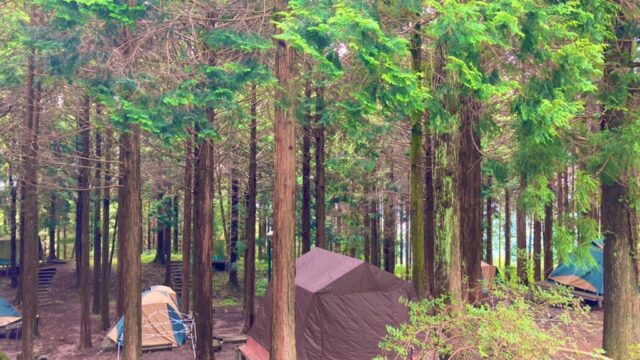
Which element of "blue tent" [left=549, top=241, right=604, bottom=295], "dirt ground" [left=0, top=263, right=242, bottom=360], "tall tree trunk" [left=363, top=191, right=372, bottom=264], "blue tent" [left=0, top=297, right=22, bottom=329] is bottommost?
"dirt ground" [left=0, top=263, right=242, bottom=360]

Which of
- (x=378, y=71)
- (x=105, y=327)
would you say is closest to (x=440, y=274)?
(x=378, y=71)

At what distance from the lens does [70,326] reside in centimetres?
1962

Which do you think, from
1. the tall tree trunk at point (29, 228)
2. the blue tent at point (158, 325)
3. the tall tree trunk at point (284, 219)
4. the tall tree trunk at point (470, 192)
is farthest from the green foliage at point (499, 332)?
the blue tent at point (158, 325)

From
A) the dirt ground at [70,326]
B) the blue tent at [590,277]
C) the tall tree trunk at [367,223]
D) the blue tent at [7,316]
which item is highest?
the tall tree trunk at [367,223]

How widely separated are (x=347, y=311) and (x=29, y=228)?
Answer: 340 inches

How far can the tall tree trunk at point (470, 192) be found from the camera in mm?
9414

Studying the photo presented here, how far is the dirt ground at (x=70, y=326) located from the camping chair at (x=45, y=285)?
0.90 ft

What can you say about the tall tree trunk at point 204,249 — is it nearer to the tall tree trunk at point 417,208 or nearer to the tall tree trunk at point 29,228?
the tall tree trunk at point 29,228

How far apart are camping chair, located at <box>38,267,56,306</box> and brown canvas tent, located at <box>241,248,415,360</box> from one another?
17.4 meters

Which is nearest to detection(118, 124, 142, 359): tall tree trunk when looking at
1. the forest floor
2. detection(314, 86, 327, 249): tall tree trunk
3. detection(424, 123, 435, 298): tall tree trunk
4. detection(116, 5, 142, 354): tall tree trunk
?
detection(116, 5, 142, 354): tall tree trunk

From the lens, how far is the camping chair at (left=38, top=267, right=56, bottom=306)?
78.7ft

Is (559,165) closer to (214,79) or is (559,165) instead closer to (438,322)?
(438,322)

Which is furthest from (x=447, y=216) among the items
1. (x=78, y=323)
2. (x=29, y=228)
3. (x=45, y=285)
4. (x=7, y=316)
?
(x=45, y=285)

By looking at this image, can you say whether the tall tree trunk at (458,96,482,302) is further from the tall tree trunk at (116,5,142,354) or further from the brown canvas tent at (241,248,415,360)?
the tall tree trunk at (116,5,142,354)
